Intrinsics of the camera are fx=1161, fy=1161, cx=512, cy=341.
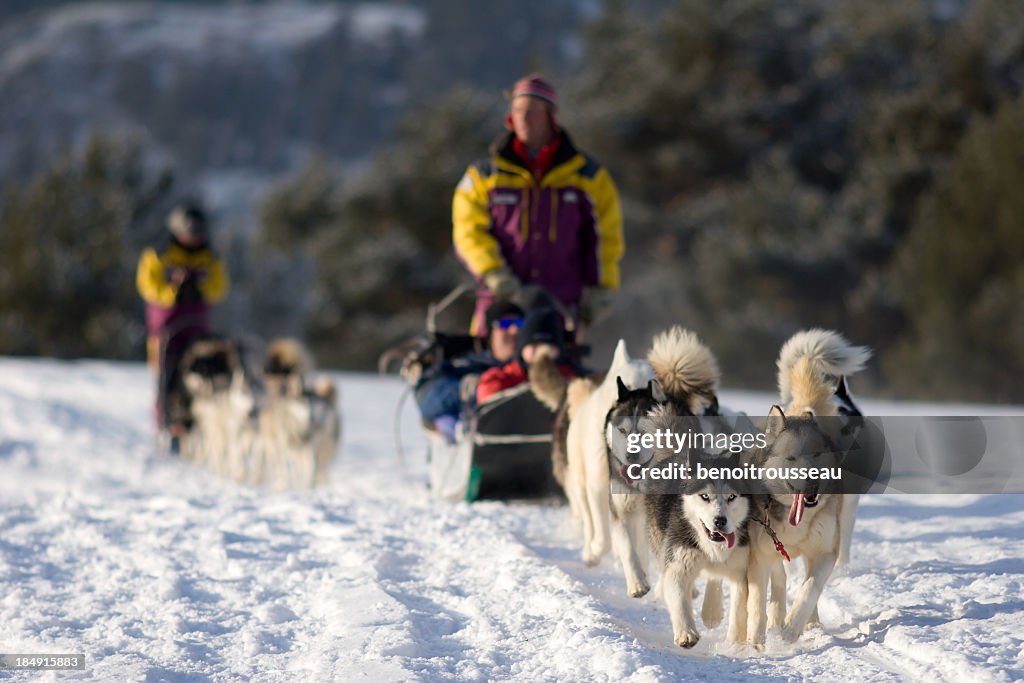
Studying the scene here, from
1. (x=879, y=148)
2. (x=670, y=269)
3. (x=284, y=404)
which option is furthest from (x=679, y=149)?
(x=284, y=404)

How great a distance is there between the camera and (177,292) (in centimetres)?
1028

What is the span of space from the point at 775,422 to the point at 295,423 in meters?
5.39

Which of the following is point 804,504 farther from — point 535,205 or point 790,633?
point 535,205

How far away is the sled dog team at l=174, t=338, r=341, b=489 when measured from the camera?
8.29 metres

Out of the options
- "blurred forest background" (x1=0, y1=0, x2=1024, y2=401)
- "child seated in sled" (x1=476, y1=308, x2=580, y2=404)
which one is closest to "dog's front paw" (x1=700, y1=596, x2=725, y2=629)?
"child seated in sled" (x1=476, y1=308, x2=580, y2=404)

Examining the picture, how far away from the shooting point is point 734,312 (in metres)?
22.2

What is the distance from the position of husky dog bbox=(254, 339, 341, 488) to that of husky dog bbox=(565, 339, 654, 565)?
150 inches

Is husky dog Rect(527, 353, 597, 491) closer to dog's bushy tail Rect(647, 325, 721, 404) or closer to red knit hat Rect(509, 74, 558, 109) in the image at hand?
dog's bushy tail Rect(647, 325, 721, 404)

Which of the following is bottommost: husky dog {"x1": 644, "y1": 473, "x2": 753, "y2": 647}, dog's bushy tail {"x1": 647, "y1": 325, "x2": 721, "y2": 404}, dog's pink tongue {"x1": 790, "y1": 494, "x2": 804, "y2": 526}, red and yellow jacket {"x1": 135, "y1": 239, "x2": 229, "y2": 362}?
husky dog {"x1": 644, "y1": 473, "x2": 753, "y2": 647}

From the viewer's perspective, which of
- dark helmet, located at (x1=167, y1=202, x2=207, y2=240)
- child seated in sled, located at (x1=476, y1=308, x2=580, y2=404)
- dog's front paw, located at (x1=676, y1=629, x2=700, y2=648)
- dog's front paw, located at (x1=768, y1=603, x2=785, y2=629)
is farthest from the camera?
dark helmet, located at (x1=167, y1=202, x2=207, y2=240)

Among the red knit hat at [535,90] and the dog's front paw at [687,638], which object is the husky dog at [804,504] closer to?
the dog's front paw at [687,638]

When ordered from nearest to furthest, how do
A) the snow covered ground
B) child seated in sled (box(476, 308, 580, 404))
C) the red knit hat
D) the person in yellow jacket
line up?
the snow covered ground
child seated in sled (box(476, 308, 580, 404))
the red knit hat
the person in yellow jacket

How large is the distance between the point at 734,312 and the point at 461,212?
55.2 feet

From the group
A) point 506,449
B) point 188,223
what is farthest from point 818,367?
point 188,223
